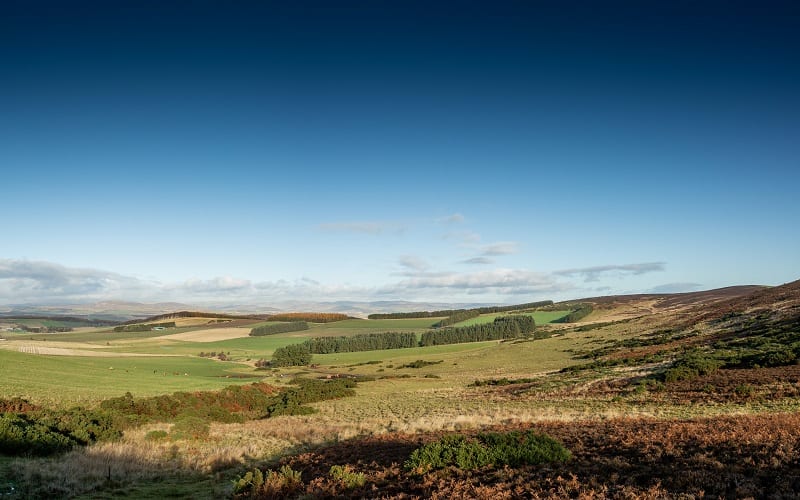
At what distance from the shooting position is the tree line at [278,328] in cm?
15550

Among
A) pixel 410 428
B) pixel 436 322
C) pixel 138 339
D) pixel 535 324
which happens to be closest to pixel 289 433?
pixel 410 428

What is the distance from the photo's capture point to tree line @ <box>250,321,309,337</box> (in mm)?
155500

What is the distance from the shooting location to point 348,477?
11250 millimetres

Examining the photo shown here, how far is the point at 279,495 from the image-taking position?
11484 millimetres

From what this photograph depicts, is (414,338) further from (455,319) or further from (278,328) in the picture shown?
(278,328)

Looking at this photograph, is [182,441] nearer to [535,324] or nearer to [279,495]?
[279,495]

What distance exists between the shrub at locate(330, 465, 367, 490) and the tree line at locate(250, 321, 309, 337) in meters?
149

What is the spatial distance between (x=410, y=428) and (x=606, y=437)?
10.7 m

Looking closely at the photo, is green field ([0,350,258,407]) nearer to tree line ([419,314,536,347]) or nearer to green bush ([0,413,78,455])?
green bush ([0,413,78,455])

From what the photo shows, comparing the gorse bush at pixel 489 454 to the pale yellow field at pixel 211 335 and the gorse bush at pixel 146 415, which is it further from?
the pale yellow field at pixel 211 335

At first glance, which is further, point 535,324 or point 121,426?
point 535,324

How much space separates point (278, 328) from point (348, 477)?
160 m

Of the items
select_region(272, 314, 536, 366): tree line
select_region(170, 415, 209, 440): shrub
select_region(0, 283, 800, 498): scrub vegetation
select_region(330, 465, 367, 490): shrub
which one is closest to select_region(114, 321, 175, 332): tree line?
select_region(272, 314, 536, 366): tree line

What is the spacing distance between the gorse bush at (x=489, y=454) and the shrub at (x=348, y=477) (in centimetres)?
134
